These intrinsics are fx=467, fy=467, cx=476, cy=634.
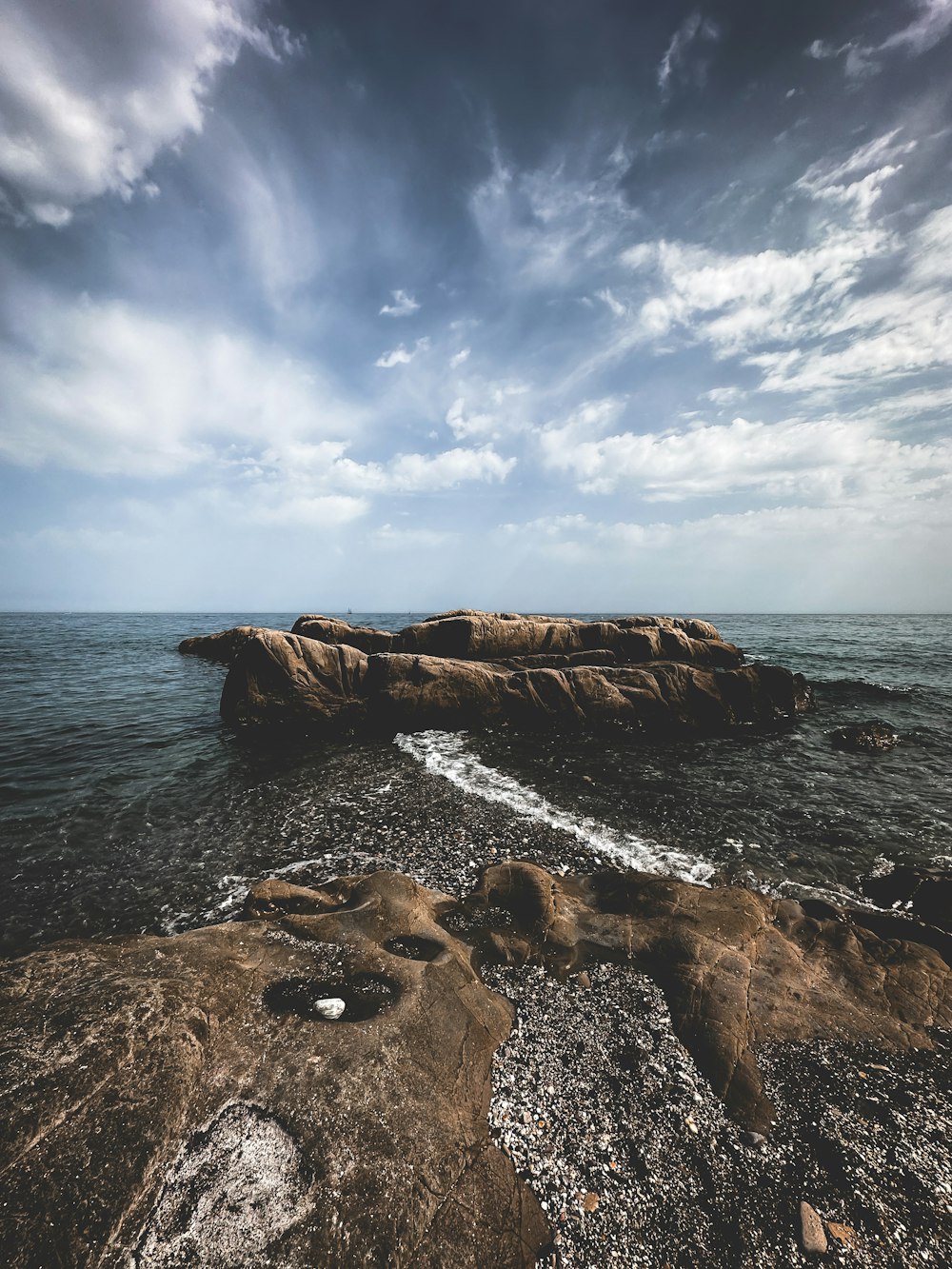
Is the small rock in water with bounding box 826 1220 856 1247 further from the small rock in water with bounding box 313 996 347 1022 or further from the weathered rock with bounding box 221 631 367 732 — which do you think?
the weathered rock with bounding box 221 631 367 732

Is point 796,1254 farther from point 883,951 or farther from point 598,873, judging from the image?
point 598,873

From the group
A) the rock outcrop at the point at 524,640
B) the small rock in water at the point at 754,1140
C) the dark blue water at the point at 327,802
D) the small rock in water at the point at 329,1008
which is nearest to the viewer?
the small rock in water at the point at 754,1140

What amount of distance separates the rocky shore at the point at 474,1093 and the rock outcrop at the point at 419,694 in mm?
13102

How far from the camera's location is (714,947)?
6863 millimetres

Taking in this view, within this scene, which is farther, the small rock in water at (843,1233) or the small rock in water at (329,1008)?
the small rock in water at (329,1008)

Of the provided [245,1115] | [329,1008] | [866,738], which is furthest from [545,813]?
[866,738]

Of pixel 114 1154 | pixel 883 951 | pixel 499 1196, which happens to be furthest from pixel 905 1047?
pixel 114 1154

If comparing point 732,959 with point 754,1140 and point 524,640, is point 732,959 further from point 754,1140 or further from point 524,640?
point 524,640

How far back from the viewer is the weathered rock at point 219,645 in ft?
145

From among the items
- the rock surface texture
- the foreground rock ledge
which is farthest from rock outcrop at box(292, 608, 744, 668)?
the foreground rock ledge

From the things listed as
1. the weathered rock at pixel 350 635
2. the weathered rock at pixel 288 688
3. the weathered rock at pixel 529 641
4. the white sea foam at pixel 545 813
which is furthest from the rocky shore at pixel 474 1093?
the weathered rock at pixel 350 635

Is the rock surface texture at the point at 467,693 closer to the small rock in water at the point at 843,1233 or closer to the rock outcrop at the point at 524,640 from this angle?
the rock outcrop at the point at 524,640

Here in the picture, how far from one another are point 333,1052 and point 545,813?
26.9ft

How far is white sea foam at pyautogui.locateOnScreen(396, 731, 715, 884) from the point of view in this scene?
1011cm
